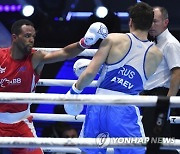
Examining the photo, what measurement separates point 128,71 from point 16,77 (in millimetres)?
939

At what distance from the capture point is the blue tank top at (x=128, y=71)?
10.5ft

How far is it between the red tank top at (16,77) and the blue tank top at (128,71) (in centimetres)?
73

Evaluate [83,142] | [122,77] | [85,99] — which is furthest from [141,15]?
[83,142]

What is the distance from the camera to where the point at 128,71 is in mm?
3199

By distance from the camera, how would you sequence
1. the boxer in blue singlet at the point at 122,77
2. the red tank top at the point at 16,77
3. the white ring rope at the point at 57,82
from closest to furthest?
the boxer in blue singlet at the point at 122,77, the red tank top at the point at 16,77, the white ring rope at the point at 57,82

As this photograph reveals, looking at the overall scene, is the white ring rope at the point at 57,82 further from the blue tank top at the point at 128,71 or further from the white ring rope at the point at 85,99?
the white ring rope at the point at 85,99

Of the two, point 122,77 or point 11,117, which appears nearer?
point 122,77

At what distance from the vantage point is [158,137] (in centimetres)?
217

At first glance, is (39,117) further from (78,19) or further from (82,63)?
(78,19)

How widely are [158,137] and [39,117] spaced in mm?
1855

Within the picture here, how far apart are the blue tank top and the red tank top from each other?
2.41 ft

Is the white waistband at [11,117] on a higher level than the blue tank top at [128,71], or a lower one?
lower

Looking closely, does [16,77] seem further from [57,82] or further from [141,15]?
[141,15]

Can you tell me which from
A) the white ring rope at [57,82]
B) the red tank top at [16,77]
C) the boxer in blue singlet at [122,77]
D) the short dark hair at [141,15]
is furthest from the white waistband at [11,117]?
the short dark hair at [141,15]
